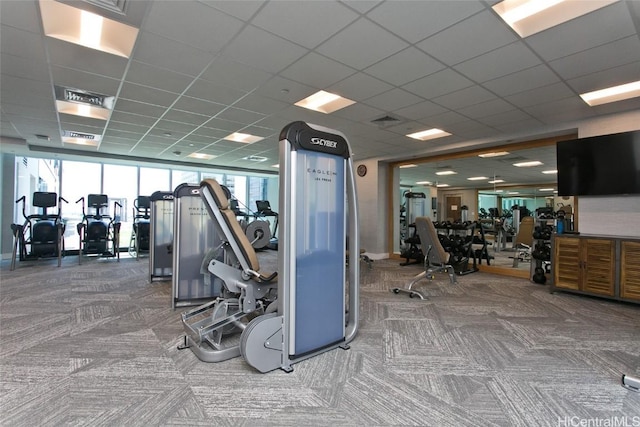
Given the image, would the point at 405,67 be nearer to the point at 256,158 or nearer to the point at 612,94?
the point at 612,94

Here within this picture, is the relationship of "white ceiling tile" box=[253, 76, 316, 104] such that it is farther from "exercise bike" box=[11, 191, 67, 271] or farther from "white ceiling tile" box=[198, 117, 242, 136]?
"exercise bike" box=[11, 191, 67, 271]

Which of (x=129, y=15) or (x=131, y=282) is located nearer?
(x=129, y=15)

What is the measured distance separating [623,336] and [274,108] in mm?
4994

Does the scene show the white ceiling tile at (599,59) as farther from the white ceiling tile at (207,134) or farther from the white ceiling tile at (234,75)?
the white ceiling tile at (207,134)

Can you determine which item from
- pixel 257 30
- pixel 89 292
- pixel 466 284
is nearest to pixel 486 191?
pixel 466 284

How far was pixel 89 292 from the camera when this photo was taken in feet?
15.2

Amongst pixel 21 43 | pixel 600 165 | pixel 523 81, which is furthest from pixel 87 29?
pixel 600 165

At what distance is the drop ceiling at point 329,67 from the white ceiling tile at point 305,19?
0.5 inches

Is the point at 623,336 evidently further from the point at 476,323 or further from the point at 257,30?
the point at 257,30

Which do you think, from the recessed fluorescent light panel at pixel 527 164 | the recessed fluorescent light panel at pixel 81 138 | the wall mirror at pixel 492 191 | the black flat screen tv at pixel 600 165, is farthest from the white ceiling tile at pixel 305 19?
the recessed fluorescent light panel at pixel 527 164

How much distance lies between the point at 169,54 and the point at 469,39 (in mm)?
2925

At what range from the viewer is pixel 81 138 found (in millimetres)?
6941

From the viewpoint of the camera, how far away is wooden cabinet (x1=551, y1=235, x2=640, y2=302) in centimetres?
409

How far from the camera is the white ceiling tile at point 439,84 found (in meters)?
3.55
